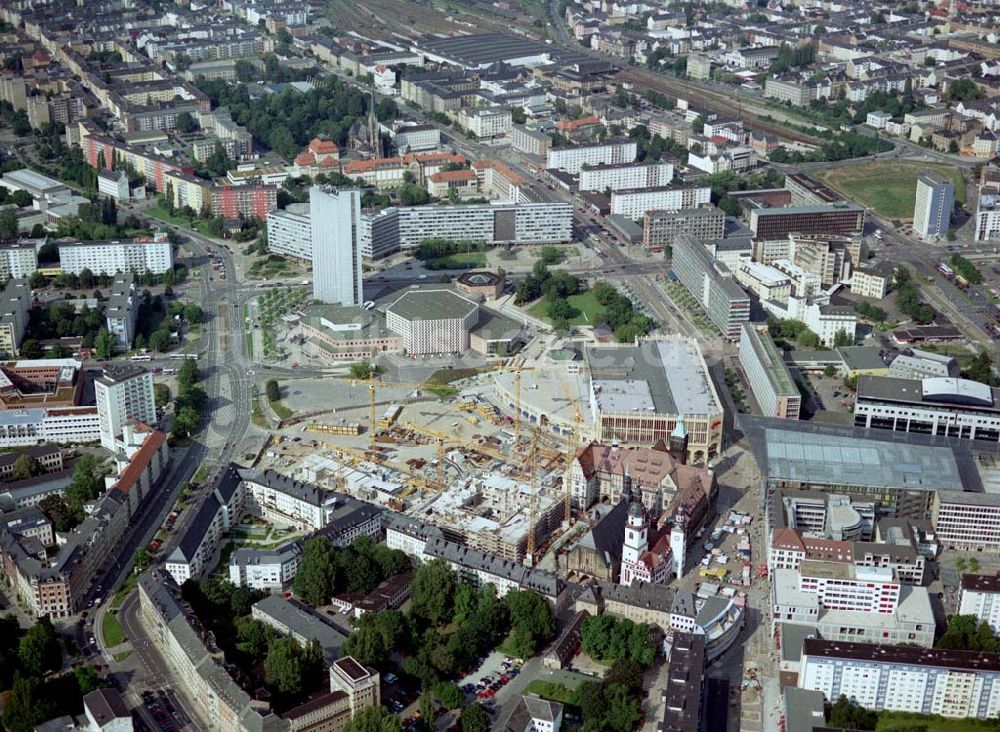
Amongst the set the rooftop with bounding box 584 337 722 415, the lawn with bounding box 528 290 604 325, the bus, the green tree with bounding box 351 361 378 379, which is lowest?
the bus

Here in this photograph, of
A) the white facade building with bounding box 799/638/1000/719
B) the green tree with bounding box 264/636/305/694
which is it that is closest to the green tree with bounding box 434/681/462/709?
the green tree with bounding box 264/636/305/694

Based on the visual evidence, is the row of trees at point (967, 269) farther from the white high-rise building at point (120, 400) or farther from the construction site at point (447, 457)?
the white high-rise building at point (120, 400)

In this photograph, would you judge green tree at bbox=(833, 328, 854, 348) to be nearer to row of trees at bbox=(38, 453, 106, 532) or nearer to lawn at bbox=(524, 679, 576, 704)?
lawn at bbox=(524, 679, 576, 704)

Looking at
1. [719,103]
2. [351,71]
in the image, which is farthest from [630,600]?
[351,71]

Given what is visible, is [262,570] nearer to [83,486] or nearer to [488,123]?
[83,486]

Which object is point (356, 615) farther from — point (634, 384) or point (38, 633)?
point (634, 384)

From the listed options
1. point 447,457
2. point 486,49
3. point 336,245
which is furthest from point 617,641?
point 486,49

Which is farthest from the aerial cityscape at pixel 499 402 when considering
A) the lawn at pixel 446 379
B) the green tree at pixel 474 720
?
the lawn at pixel 446 379
